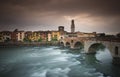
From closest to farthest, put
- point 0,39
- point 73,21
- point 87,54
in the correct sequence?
point 87,54 < point 0,39 < point 73,21

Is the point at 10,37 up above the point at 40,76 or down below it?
above

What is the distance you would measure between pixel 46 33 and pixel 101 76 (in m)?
99.3

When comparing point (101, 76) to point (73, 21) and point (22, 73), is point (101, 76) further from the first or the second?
point (73, 21)

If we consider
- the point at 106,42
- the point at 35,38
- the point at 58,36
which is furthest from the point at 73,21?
the point at 106,42

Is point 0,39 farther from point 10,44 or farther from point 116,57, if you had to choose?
point 116,57

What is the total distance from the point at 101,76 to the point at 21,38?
104 m

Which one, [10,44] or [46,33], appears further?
[46,33]

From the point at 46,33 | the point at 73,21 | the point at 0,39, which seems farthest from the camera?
the point at 73,21

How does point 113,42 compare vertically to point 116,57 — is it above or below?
above

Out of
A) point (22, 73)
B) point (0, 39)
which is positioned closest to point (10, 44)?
point (0, 39)

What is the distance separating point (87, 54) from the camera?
4178 cm

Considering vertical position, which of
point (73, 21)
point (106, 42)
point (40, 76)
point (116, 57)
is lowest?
point (40, 76)

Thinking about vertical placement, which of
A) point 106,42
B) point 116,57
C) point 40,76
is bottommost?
point 40,76

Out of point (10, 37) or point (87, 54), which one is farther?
point (10, 37)
